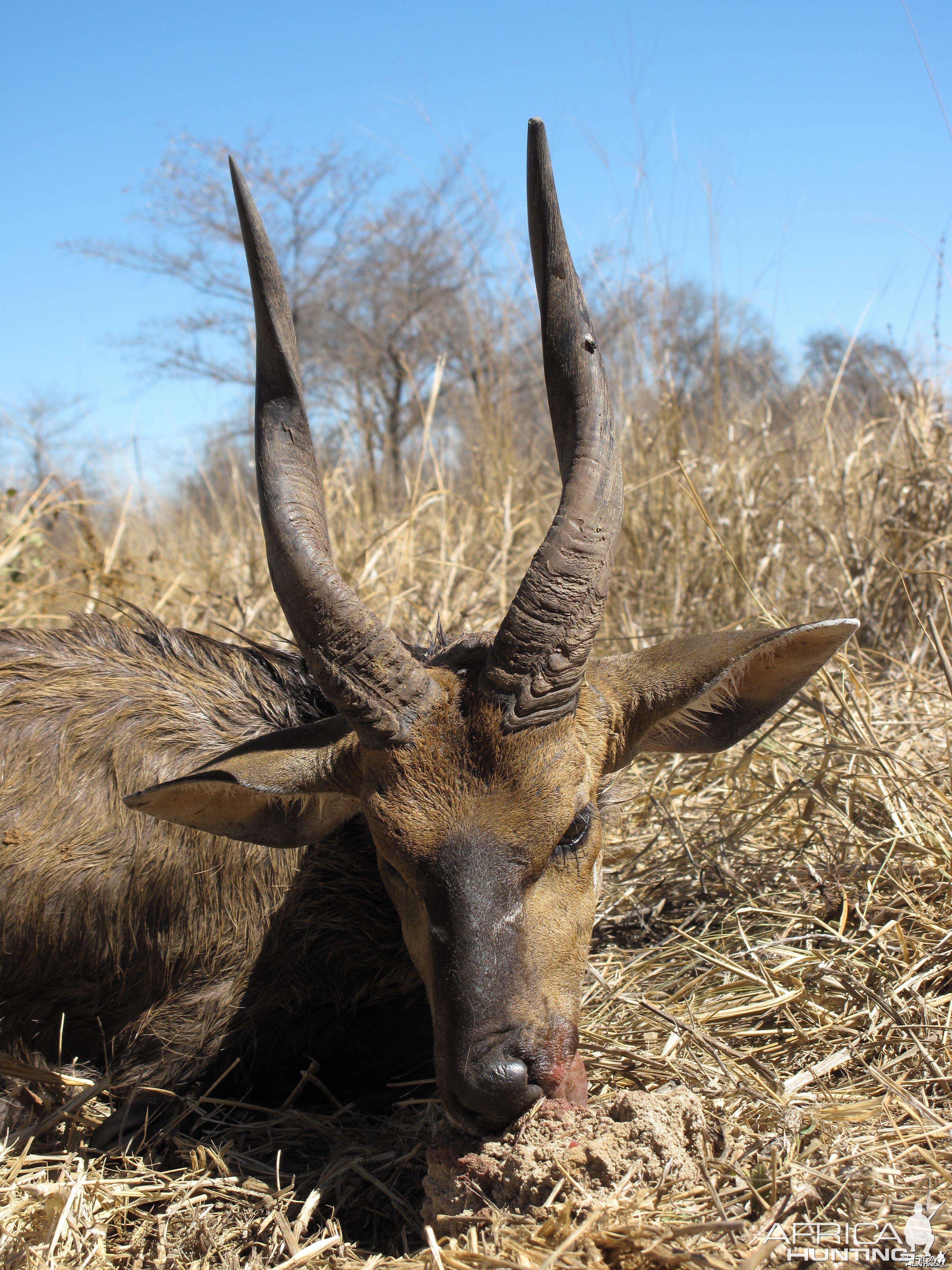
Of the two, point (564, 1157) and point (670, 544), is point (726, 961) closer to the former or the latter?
point (564, 1157)

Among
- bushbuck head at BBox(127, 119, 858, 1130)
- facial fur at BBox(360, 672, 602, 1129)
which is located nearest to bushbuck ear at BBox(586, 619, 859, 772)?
bushbuck head at BBox(127, 119, 858, 1130)

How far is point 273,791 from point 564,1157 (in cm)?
112

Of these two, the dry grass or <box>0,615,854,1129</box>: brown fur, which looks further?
<box>0,615,854,1129</box>: brown fur

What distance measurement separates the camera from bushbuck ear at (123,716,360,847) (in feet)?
8.76

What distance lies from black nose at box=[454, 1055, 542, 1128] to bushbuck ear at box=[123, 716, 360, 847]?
32.7 inches

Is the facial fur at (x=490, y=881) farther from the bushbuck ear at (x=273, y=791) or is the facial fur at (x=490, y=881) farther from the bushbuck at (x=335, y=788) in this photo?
the bushbuck ear at (x=273, y=791)

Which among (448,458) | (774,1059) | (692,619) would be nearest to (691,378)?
(448,458)

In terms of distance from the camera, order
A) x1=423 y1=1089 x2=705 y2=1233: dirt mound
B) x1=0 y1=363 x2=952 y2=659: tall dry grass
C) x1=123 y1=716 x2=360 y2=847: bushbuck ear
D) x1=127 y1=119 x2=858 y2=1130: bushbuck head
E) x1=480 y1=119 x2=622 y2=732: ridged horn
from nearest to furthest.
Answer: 1. x1=423 y1=1089 x2=705 y2=1233: dirt mound
2. x1=127 y1=119 x2=858 y2=1130: bushbuck head
3. x1=480 y1=119 x2=622 y2=732: ridged horn
4. x1=123 y1=716 x2=360 y2=847: bushbuck ear
5. x1=0 y1=363 x2=952 y2=659: tall dry grass

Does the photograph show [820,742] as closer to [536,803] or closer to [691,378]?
[536,803]

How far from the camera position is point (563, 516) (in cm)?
258

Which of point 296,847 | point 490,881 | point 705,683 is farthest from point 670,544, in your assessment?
point 490,881

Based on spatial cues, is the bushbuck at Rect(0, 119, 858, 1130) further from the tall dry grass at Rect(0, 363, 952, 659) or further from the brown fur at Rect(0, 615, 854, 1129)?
the tall dry grass at Rect(0, 363, 952, 659)

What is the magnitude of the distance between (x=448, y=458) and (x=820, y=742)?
18.3 ft

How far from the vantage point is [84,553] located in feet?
26.8
